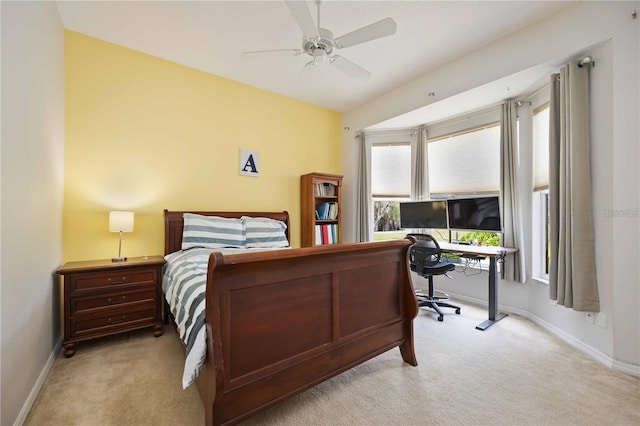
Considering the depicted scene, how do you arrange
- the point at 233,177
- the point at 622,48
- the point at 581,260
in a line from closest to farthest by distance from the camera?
the point at 622,48 → the point at 581,260 → the point at 233,177

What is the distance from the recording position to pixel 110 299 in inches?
96.9

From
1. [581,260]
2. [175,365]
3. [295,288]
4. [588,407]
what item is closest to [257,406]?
[295,288]

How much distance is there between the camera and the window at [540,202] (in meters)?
3.01

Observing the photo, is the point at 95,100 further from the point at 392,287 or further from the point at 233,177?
the point at 392,287

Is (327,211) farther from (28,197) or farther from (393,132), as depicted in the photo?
(28,197)

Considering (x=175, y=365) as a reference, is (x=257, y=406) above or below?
above

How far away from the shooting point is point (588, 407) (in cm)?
168

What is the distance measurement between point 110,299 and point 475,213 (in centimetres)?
400

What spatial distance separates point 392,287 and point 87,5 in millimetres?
3457

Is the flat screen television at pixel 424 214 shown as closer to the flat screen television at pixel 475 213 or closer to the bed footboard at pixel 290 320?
the flat screen television at pixel 475 213

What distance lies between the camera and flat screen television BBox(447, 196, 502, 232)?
10.8 feet

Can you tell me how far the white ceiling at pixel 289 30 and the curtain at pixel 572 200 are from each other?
46 centimetres

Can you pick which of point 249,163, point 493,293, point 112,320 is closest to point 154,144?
point 249,163

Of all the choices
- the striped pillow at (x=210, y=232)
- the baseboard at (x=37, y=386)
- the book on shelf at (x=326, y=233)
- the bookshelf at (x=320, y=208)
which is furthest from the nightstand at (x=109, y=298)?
the book on shelf at (x=326, y=233)
